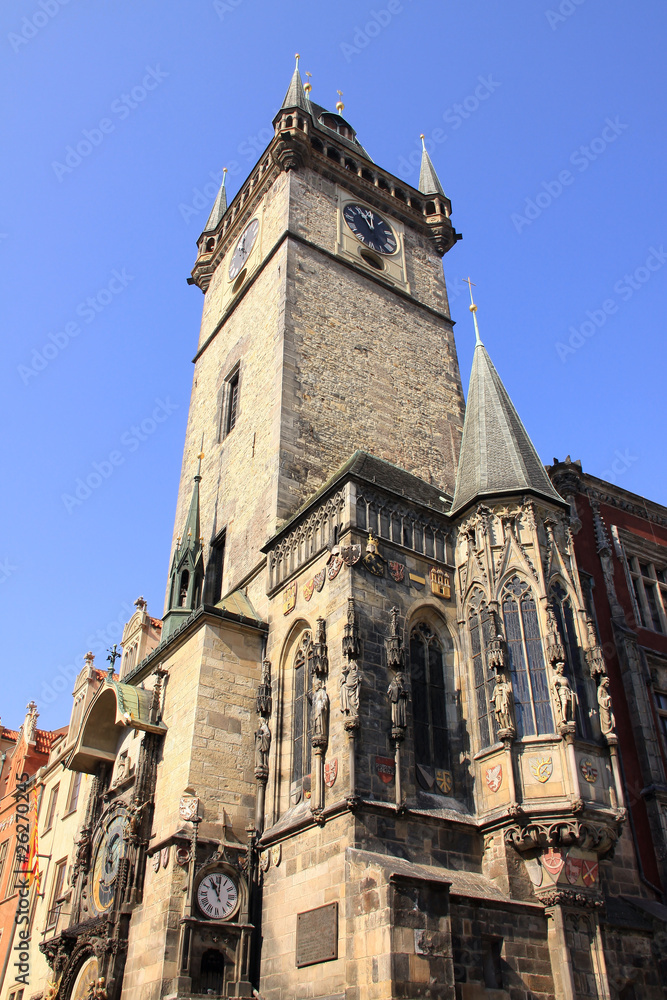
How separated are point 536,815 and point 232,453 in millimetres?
11980

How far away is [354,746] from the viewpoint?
12148 mm

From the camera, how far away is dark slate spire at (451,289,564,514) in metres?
15.7

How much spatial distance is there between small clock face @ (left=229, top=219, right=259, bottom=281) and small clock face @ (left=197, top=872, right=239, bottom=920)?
18.5 meters

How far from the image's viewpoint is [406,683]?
13133 mm

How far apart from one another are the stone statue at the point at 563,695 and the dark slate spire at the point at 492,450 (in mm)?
3595

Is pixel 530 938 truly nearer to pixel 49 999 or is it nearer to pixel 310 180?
pixel 49 999

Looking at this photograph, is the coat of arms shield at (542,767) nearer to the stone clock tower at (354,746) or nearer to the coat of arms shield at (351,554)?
the stone clock tower at (354,746)

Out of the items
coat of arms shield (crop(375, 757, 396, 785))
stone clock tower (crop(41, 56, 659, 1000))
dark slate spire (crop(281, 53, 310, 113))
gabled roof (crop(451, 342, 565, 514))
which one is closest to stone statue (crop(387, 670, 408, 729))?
stone clock tower (crop(41, 56, 659, 1000))

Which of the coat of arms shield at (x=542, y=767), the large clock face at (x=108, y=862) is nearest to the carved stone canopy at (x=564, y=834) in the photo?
the coat of arms shield at (x=542, y=767)

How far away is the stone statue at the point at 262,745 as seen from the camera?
14.1m

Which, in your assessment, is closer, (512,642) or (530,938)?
(530,938)

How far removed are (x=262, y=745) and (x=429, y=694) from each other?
2.98m

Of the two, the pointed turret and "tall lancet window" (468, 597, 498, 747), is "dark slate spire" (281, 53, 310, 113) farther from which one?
"tall lancet window" (468, 597, 498, 747)

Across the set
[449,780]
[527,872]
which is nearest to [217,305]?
[449,780]
